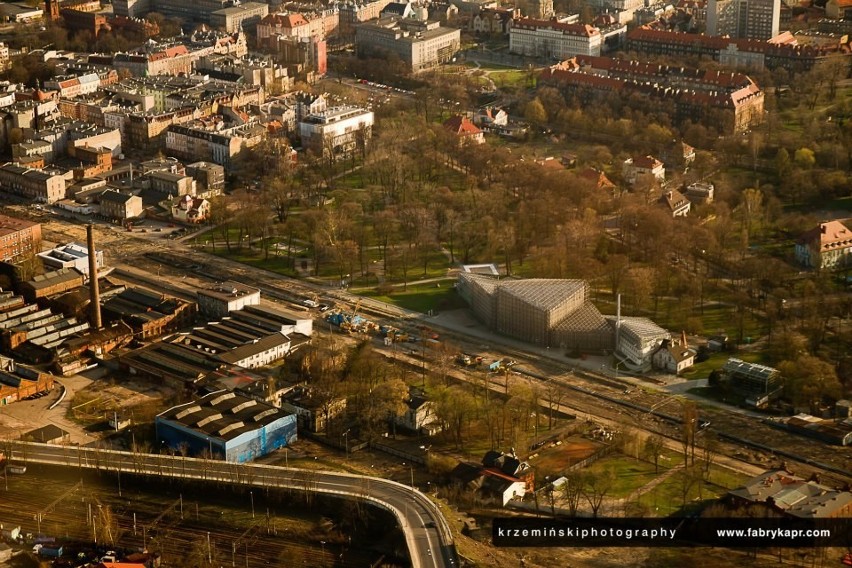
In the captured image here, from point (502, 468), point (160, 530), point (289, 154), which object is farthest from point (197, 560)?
point (289, 154)

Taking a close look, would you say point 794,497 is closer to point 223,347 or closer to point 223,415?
point 223,415

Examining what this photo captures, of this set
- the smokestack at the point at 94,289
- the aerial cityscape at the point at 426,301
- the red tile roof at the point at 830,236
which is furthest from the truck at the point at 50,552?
the red tile roof at the point at 830,236

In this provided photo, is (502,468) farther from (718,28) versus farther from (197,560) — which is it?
(718,28)

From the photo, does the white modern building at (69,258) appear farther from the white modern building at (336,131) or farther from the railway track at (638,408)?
the white modern building at (336,131)

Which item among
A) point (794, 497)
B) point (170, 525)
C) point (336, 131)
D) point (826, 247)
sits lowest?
point (170, 525)

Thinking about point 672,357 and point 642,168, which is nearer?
point 672,357

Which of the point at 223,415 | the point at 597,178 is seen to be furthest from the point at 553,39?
the point at 223,415

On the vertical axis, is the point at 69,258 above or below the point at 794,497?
above
